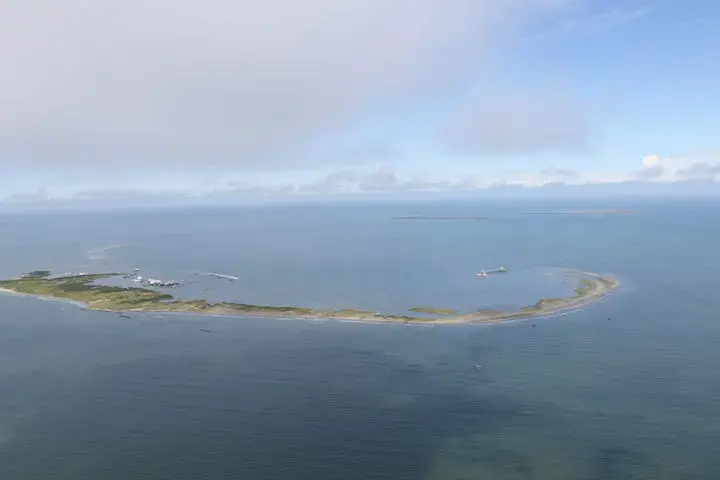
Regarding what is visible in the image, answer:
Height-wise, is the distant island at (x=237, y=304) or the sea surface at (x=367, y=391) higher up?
the distant island at (x=237, y=304)

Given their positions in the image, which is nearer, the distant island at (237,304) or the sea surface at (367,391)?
the sea surface at (367,391)

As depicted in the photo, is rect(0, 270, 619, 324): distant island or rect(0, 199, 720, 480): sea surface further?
rect(0, 270, 619, 324): distant island

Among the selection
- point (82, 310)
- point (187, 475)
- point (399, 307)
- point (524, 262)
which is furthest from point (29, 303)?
point (524, 262)

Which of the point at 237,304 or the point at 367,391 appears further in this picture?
the point at 237,304

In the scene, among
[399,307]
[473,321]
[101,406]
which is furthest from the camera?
[399,307]

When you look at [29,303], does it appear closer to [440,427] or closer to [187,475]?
[187,475]

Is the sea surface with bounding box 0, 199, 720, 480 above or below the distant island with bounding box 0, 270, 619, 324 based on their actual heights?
below

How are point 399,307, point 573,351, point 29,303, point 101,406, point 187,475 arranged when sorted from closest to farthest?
point 187,475, point 101,406, point 573,351, point 399,307, point 29,303

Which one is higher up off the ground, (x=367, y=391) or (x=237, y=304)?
(x=237, y=304)
